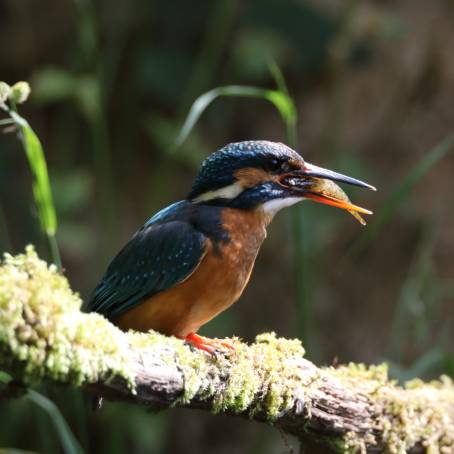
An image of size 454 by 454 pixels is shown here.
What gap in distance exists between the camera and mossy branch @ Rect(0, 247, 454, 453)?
1614mm

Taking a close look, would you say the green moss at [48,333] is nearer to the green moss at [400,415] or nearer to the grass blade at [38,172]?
the grass blade at [38,172]

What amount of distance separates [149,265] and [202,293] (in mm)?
223

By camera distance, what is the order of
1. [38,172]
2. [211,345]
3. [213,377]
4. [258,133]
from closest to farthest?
[213,377], [38,172], [211,345], [258,133]

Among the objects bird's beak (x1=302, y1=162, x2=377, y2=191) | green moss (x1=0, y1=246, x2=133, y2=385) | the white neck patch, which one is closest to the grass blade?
green moss (x1=0, y1=246, x2=133, y2=385)

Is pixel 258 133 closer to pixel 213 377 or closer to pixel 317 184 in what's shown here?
pixel 317 184

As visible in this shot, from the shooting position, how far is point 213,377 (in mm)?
2111

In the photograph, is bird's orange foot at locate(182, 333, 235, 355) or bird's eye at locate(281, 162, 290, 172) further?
bird's eye at locate(281, 162, 290, 172)

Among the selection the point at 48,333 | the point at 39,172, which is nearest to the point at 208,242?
the point at 39,172

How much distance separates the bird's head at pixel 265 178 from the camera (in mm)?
2744

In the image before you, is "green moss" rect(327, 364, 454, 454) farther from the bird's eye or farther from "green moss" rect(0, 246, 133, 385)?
"green moss" rect(0, 246, 133, 385)

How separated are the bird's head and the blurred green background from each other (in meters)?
2.03

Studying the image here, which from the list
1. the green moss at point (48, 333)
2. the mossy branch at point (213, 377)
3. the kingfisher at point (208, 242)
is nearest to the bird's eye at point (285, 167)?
the kingfisher at point (208, 242)

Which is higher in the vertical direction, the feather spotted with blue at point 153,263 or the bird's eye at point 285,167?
the bird's eye at point 285,167

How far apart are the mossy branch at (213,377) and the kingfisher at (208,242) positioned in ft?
0.86
